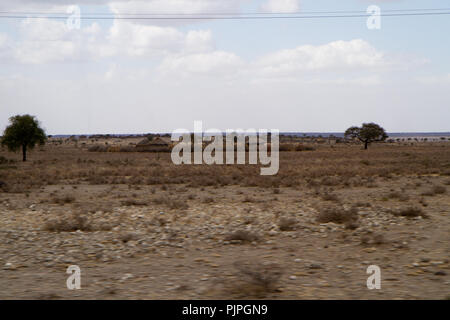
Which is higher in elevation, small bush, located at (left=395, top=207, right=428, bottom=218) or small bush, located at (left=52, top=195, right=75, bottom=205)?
small bush, located at (left=395, top=207, right=428, bottom=218)

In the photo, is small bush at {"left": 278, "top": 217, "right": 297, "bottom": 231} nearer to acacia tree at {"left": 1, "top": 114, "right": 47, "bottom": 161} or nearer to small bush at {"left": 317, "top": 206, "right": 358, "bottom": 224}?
small bush at {"left": 317, "top": 206, "right": 358, "bottom": 224}

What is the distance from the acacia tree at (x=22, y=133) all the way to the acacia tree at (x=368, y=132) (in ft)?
179

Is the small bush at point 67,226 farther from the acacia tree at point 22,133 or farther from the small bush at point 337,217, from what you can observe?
the acacia tree at point 22,133

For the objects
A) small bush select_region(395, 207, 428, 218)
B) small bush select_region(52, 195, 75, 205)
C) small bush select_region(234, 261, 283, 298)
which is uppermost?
small bush select_region(395, 207, 428, 218)

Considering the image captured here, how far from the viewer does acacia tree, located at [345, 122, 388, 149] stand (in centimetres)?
7706

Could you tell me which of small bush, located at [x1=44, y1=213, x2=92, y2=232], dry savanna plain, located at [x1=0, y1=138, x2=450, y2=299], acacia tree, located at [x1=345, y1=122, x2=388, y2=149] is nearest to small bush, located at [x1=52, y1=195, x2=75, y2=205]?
dry savanna plain, located at [x1=0, y1=138, x2=450, y2=299]

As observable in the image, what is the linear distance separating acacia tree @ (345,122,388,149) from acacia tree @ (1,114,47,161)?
2143 inches

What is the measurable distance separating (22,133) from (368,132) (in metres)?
58.0

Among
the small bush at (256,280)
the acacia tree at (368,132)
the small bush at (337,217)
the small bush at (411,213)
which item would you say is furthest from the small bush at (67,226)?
the acacia tree at (368,132)

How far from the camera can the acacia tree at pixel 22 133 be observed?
49.0 meters

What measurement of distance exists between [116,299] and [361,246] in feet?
18.9

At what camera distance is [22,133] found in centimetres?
4947
